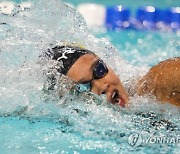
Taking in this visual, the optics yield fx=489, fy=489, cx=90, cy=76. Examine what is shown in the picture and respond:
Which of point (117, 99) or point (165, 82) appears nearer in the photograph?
point (165, 82)

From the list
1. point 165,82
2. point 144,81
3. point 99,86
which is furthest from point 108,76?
point 165,82

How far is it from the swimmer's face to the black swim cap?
0.8 inches

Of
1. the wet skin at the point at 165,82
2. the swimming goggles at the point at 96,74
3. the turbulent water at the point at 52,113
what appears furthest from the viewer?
the swimming goggles at the point at 96,74

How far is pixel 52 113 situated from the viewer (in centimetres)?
209

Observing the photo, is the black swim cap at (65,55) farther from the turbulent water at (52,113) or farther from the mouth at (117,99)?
the mouth at (117,99)

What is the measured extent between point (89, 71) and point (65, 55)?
129 mm

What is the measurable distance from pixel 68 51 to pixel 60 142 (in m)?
0.47

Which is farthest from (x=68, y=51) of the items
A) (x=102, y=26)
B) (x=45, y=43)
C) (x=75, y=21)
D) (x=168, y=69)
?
(x=102, y=26)

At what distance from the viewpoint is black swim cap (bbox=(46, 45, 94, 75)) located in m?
2.12

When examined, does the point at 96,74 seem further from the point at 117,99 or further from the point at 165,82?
the point at 165,82

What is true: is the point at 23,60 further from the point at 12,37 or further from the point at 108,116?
the point at 108,116

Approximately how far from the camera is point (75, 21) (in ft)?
9.39

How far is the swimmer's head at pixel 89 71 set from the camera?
6.92 feet

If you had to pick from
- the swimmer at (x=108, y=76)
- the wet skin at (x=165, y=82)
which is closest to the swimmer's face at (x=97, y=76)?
the swimmer at (x=108, y=76)
